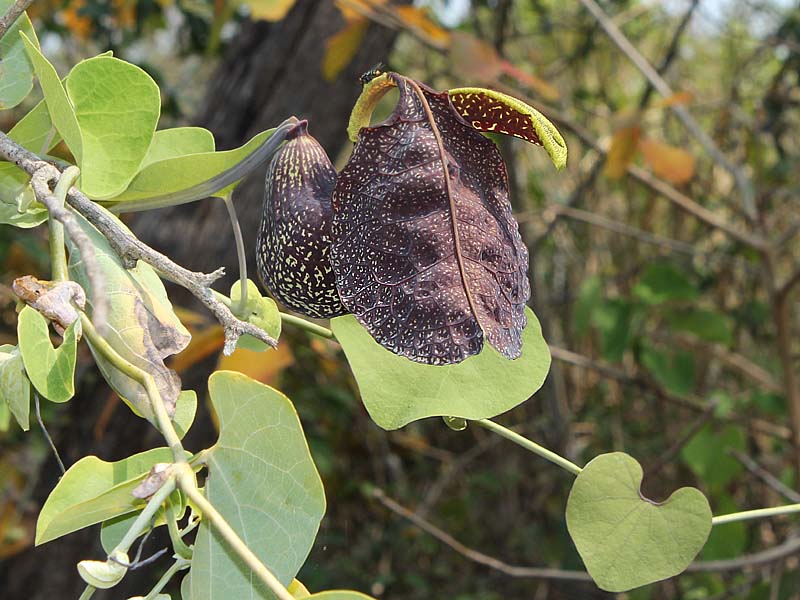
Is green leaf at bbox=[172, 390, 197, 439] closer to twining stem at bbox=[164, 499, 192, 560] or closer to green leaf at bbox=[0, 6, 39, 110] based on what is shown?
twining stem at bbox=[164, 499, 192, 560]

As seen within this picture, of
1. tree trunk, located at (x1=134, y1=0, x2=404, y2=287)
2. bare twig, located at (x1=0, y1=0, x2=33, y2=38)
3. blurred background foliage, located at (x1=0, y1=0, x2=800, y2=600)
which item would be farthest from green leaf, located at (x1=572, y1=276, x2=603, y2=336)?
bare twig, located at (x1=0, y1=0, x2=33, y2=38)

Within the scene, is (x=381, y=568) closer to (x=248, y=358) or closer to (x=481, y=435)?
(x=481, y=435)

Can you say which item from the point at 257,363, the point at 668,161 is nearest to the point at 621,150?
the point at 668,161

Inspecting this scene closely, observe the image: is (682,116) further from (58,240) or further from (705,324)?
(58,240)

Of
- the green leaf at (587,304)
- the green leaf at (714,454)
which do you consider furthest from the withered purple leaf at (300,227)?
the green leaf at (587,304)

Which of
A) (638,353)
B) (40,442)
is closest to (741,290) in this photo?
(638,353)

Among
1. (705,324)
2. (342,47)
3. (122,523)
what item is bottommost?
(705,324)
